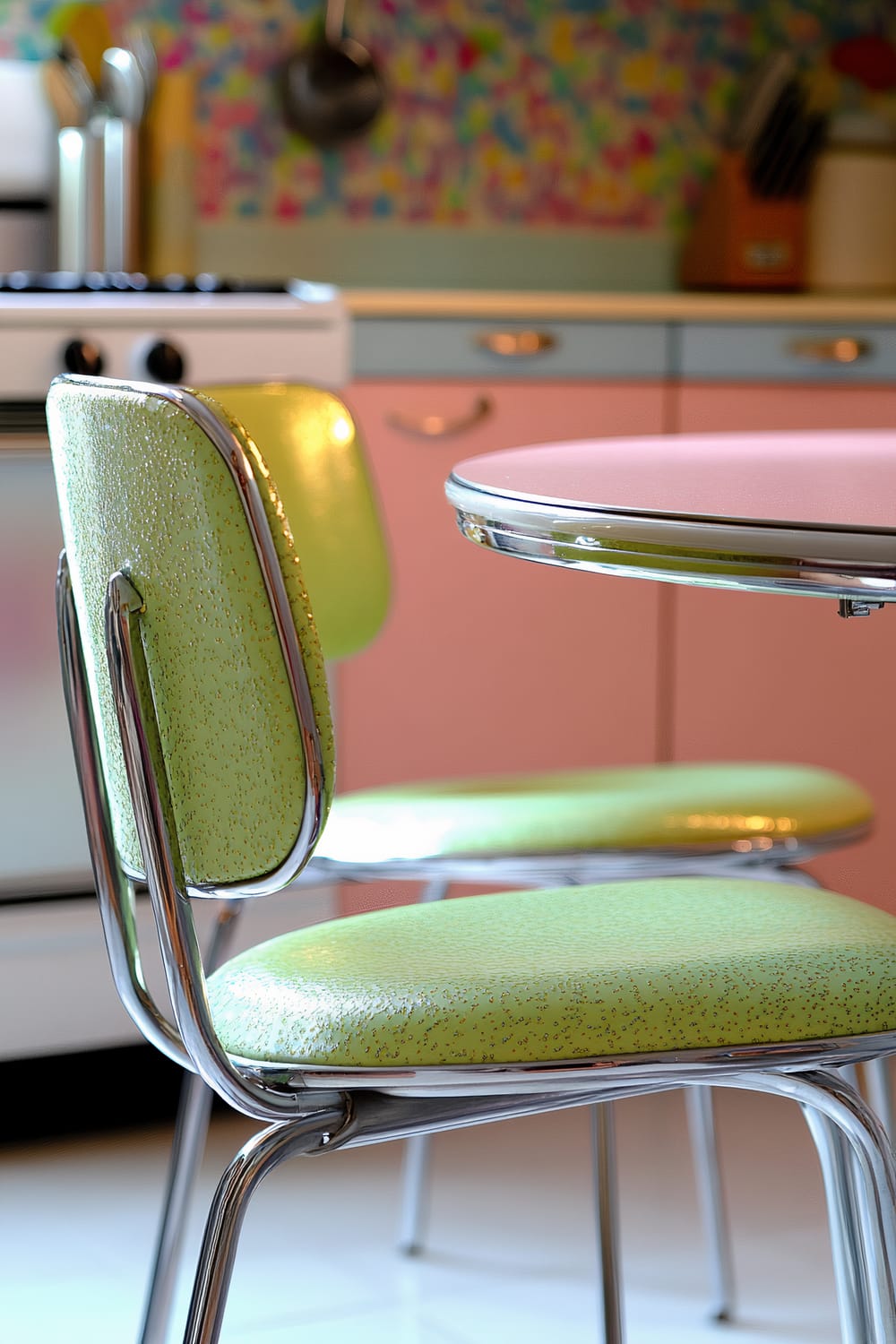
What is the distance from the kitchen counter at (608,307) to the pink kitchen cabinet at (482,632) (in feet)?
0.30

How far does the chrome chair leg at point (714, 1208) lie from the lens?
156 cm

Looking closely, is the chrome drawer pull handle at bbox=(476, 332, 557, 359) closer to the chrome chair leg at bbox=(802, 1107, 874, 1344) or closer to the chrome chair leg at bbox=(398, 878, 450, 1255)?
the chrome chair leg at bbox=(398, 878, 450, 1255)

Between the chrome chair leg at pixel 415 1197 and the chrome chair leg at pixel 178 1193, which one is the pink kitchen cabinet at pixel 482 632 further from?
the chrome chair leg at pixel 178 1193

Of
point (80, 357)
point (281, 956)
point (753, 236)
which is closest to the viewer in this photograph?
point (281, 956)

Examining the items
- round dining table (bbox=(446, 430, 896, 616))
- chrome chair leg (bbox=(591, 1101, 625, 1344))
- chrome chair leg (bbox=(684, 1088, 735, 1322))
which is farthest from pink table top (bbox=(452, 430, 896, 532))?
chrome chair leg (bbox=(684, 1088, 735, 1322))

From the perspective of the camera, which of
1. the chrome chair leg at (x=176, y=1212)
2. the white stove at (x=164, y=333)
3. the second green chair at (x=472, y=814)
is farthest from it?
the white stove at (x=164, y=333)

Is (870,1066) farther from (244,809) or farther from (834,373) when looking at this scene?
(834,373)

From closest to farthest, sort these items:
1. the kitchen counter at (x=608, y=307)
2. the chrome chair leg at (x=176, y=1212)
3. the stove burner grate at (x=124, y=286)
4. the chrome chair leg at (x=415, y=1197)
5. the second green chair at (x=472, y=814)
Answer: the chrome chair leg at (x=176, y=1212) → the second green chair at (x=472, y=814) → the chrome chair leg at (x=415, y=1197) → the stove burner grate at (x=124, y=286) → the kitchen counter at (x=608, y=307)

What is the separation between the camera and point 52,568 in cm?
194

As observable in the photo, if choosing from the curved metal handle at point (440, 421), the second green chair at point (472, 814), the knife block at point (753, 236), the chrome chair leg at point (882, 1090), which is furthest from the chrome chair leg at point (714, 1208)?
the knife block at point (753, 236)

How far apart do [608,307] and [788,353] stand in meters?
0.29

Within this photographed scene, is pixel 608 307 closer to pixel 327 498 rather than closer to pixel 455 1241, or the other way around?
pixel 327 498

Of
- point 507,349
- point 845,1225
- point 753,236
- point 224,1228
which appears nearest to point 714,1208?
point 845,1225

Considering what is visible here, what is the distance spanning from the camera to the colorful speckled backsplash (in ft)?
8.97
